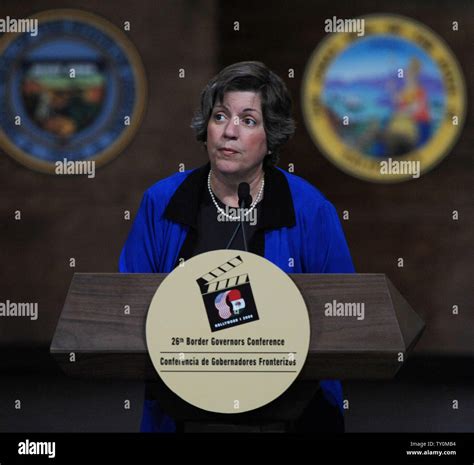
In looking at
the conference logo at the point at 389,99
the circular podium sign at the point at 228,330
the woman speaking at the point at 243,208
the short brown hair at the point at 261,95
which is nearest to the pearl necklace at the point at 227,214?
the woman speaking at the point at 243,208

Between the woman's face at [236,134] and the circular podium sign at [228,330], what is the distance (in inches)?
15.8

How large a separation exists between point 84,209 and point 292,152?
49.6 inches

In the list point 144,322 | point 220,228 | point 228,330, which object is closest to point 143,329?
point 144,322

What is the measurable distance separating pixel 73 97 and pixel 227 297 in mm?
3445

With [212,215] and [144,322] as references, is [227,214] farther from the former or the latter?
[144,322]

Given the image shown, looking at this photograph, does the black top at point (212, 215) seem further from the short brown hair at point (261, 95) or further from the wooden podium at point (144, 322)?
the wooden podium at point (144, 322)

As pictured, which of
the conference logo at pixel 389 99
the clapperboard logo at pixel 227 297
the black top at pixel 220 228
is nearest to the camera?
the clapperboard logo at pixel 227 297

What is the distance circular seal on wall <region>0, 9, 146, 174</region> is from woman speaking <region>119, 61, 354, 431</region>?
8.77ft

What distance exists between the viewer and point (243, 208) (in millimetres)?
2699

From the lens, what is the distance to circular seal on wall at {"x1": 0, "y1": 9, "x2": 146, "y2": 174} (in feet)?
17.9

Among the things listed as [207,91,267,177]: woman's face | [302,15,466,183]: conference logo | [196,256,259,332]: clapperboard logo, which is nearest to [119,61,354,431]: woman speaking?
[207,91,267,177]: woman's face

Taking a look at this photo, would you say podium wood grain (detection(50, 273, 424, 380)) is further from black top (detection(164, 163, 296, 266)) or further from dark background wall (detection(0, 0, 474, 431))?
dark background wall (detection(0, 0, 474, 431))

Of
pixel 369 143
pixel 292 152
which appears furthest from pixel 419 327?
pixel 292 152

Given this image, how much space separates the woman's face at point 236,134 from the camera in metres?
2.74
